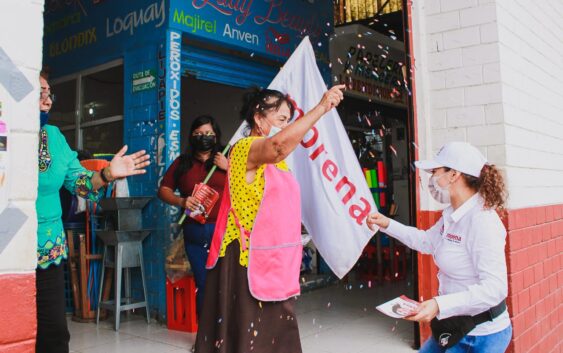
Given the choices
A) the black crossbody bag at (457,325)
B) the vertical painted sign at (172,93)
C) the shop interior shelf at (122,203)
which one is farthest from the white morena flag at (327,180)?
the shop interior shelf at (122,203)

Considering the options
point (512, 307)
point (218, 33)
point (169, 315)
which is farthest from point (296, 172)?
point (218, 33)

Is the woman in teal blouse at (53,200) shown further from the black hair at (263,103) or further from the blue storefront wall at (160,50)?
the blue storefront wall at (160,50)

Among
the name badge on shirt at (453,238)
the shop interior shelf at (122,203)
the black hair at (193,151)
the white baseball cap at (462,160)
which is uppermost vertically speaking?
the black hair at (193,151)

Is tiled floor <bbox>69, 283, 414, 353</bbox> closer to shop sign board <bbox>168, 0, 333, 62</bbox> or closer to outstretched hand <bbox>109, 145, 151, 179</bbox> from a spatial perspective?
outstretched hand <bbox>109, 145, 151, 179</bbox>

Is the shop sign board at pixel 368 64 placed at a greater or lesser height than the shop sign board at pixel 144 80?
greater

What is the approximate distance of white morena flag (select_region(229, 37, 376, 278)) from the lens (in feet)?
12.0

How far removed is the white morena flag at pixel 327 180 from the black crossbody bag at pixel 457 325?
1.39 m

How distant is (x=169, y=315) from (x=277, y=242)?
2899mm

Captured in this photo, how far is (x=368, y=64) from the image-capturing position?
870 centimetres

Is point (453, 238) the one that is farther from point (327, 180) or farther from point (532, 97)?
point (532, 97)

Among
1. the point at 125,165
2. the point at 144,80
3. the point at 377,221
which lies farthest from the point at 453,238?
the point at 144,80

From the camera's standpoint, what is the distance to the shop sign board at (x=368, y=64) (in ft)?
25.6

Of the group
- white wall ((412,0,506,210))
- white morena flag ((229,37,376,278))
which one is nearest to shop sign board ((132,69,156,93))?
white morena flag ((229,37,376,278))

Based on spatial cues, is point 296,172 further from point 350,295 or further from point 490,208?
point 350,295
